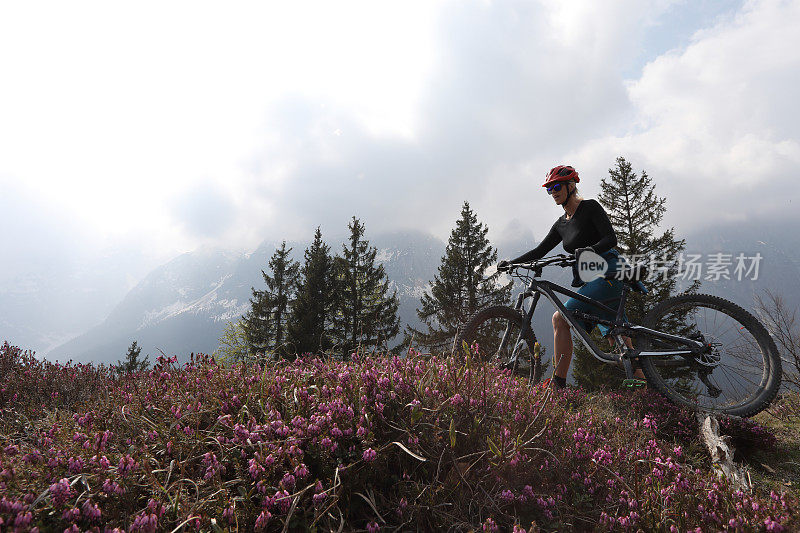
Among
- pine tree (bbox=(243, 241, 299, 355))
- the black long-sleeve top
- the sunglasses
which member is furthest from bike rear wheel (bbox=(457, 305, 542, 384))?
pine tree (bbox=(243, 241, 299, 355))

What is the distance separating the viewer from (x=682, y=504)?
2.04 m

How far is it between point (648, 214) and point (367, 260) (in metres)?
18.7

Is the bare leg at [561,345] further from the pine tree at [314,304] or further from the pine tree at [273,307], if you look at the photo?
the pine tree at [273,307]

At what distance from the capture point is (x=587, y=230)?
4.71 metres

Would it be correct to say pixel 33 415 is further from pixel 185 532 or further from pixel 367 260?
pixel 367 260

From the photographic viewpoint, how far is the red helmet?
16.0 feet

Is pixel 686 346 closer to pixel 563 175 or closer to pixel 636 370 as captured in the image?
pixel 636 370

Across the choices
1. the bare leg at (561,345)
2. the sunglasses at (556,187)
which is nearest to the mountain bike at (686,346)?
the bare leg at (561,345)

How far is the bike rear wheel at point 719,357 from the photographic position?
4031 millimetres

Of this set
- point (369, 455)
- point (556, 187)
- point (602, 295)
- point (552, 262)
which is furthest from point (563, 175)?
point (369, 455)

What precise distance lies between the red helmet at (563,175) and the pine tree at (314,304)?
19.9 metres

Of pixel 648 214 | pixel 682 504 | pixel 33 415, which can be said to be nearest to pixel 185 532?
pixel 682 504

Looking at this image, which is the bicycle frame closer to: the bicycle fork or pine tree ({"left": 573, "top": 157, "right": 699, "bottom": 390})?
the bicycle fork

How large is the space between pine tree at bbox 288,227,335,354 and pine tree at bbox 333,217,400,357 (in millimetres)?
636
